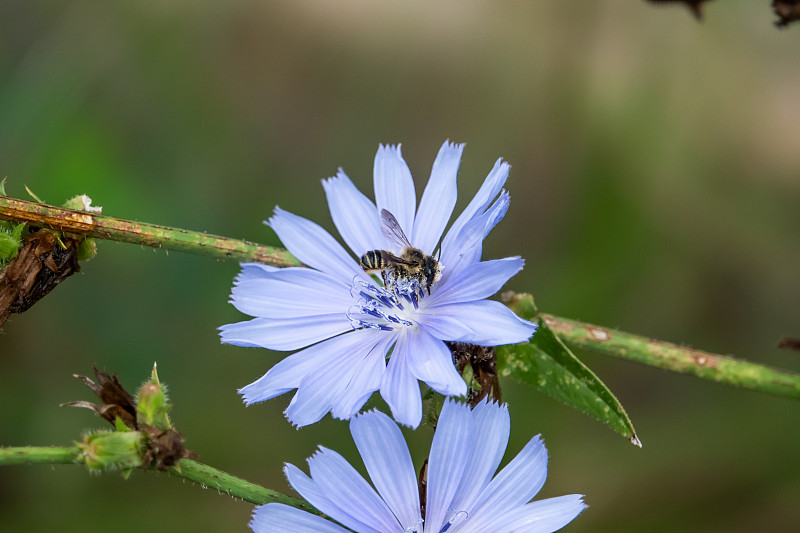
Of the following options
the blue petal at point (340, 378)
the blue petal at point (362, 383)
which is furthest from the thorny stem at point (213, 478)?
the blue petal at point (362, 383)

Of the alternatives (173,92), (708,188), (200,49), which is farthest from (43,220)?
(708,188)

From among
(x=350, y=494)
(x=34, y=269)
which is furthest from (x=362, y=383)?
(x=34, y=269)

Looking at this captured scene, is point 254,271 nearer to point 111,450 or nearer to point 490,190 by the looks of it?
point 111,450

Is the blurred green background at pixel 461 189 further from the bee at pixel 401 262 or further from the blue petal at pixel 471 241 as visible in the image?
the blue petal at pixel 471 241

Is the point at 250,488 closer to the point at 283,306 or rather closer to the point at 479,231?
the point at 283,306

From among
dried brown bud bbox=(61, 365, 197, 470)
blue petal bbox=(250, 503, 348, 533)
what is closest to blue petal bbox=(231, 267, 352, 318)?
dried brown bud bbox=(61, 365, 197, 470)
